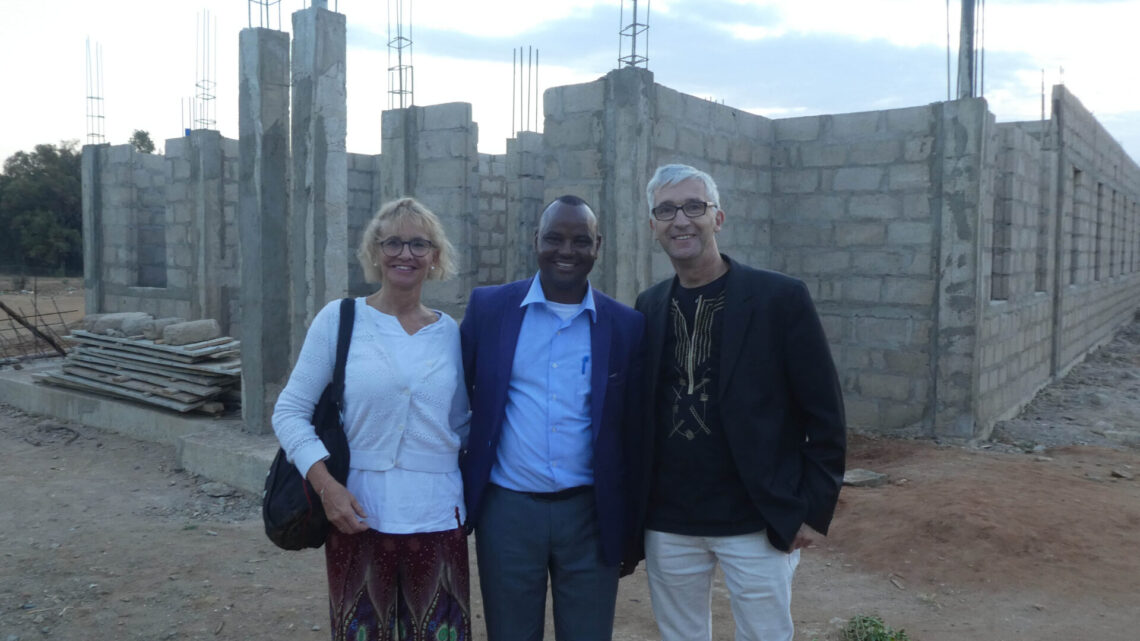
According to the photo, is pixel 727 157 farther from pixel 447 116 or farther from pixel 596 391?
pixel 596 391

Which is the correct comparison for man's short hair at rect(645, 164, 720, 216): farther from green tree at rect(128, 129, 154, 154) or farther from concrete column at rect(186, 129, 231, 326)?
green tree at rect(128, 129, 154, 154)

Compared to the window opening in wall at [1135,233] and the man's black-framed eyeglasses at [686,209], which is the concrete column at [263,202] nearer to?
the man's black-framed eyeglasses at [686,209]

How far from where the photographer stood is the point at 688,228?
2484 millimetres

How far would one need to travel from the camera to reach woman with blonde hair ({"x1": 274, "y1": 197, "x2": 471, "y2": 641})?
239cm

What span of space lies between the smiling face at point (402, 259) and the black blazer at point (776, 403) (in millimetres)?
732

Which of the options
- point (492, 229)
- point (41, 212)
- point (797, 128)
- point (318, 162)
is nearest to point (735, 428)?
point (318, 162)

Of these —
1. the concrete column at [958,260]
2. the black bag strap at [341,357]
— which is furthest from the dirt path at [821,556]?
the black bag strap at [341,357]

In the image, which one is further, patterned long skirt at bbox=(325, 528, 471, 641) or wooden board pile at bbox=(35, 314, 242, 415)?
wooden board pile at bbox=(35, 314, 242, 415)

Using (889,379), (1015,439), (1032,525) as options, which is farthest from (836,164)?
(1032,525)

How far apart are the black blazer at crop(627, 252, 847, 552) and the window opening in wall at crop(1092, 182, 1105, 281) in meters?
14.7

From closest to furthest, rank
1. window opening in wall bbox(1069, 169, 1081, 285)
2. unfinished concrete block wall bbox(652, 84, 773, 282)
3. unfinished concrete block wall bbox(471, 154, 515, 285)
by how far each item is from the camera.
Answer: unfinished concrete block wall bbox(652, 84, 773, 282) → unfinished concrete block wall bbox(471, 154, 515, 285) → window opening in wall bbox(1069, 169, 1081, 285)

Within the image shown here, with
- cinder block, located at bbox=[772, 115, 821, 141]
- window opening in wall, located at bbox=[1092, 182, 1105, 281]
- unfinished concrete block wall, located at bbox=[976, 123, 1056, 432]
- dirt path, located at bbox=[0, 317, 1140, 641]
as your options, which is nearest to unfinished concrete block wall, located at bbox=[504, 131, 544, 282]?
cinder block, located at bbox=[772, 115, 821, 141]

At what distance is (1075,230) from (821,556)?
981 cm

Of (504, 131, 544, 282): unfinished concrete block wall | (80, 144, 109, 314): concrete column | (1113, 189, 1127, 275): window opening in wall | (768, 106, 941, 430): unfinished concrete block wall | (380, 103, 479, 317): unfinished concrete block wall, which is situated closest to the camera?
(768, 106, 941, 430): unfinished concrete block wall
